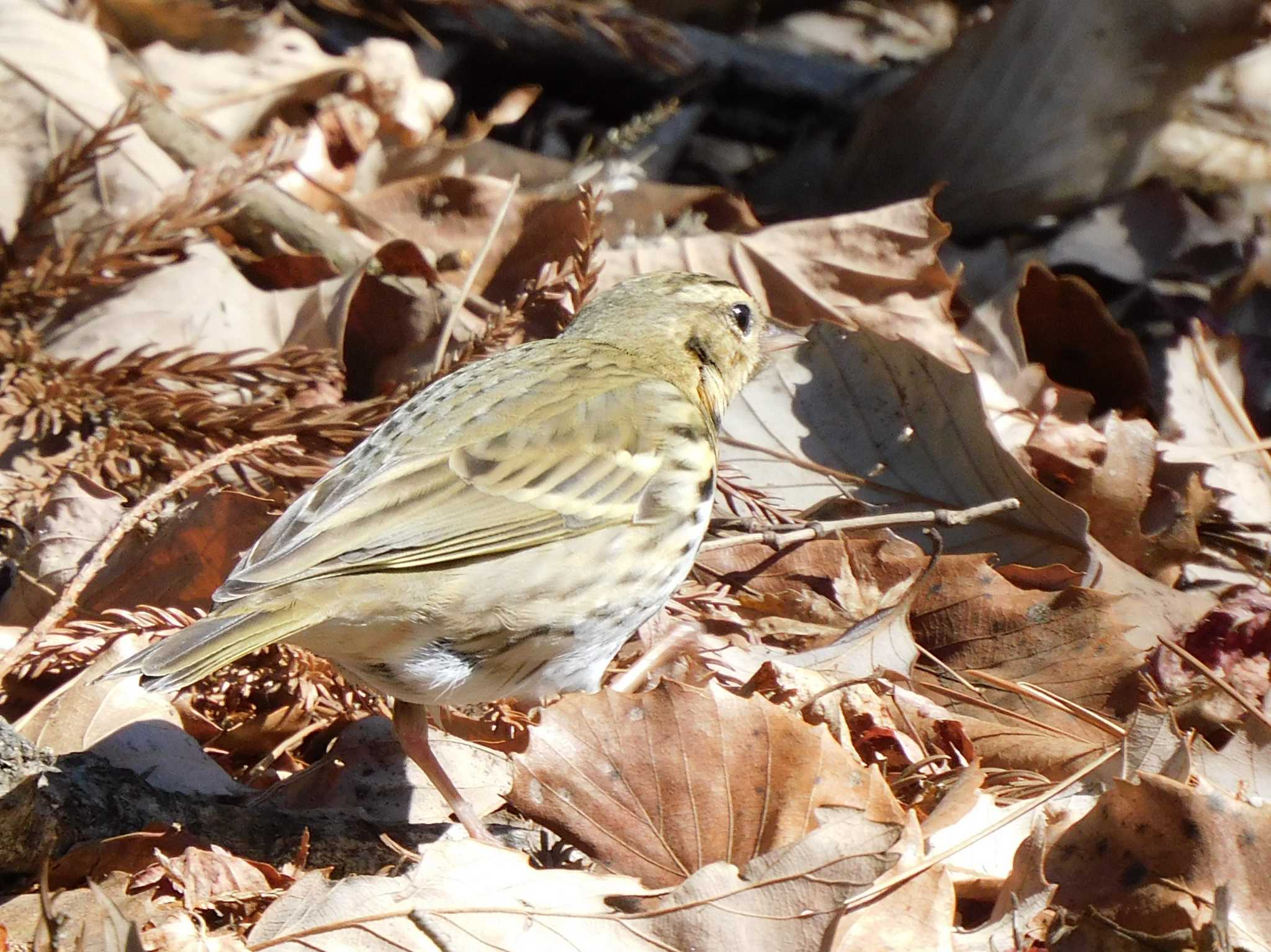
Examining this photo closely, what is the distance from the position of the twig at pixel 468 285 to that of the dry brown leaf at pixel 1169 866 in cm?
197

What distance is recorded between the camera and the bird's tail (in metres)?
2.46

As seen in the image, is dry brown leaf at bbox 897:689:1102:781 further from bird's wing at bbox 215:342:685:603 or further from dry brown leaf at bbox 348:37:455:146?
dry brown leaf at bbox 348:37:455:146

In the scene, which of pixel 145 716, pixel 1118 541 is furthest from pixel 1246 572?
pixel 145 716

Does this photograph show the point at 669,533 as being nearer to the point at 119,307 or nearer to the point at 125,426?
the point at 125,426

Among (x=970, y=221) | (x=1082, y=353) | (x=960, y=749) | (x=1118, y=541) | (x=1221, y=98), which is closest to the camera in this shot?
(x=960, y=749)

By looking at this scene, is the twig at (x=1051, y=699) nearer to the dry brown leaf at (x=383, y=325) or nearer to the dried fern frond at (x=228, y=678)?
the dried fern frond at (x=228, y=678)

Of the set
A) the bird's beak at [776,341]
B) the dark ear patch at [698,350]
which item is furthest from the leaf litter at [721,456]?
the dark ear patch at [698,350]

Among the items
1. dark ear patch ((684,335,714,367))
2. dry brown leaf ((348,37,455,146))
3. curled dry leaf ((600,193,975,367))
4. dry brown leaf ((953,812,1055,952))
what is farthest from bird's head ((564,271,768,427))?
dry brown leaf ((348,37,455,146))

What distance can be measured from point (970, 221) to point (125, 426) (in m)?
3.44

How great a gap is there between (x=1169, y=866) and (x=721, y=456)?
1.77 meters

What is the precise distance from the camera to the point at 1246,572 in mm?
4012

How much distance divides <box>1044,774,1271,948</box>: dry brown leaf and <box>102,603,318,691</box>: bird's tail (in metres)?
1.48

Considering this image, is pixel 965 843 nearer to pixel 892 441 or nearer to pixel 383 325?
pixel 892 441

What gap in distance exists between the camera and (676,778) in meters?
2.69
